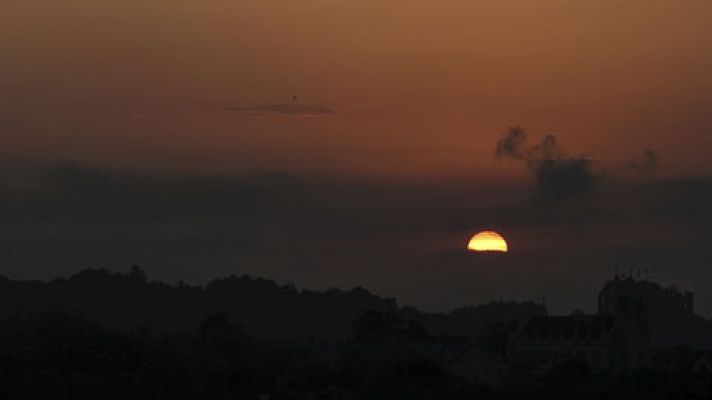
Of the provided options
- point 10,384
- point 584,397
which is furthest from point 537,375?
point 10,384

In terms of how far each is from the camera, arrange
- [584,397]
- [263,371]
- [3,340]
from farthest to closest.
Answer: [3,340] < [263,371] < [584,397]

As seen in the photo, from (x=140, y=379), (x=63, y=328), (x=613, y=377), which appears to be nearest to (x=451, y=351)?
(x=613, y=377)

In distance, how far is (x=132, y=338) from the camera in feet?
614

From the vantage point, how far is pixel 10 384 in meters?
134

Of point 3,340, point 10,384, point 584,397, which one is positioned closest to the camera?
point 10,384

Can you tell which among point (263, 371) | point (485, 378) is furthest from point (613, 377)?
point (263, 371)

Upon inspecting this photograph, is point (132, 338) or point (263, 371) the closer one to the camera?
point (263, 371)

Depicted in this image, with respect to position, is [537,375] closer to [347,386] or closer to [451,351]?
[451,351]

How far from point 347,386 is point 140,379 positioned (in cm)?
1614

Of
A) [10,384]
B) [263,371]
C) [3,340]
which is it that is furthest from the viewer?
[3,340]

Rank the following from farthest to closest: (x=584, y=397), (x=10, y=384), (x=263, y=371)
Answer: (x=263, y=371), (x=584, y=397), (x=10, y=384)

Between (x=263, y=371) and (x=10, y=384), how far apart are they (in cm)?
3943

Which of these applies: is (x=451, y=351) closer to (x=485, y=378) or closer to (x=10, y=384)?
(x=485, y=378)

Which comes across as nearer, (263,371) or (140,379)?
(140,379)
